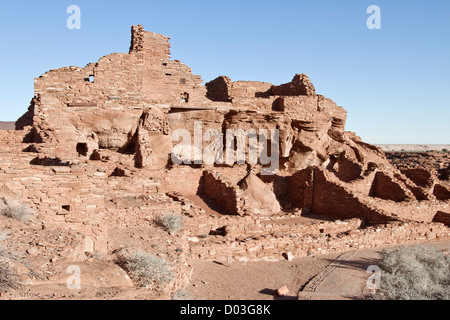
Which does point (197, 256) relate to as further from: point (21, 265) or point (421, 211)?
point (421, 211)

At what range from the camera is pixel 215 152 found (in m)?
15.7

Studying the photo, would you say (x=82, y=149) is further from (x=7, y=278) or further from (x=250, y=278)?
(x=7, y=278)

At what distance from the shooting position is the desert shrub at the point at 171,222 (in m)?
8.26

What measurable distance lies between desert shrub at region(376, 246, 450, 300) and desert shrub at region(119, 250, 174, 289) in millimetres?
3616

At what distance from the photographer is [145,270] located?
16.4 ft

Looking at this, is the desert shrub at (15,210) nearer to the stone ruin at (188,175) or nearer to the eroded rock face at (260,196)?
the stone ruin at (188,175)

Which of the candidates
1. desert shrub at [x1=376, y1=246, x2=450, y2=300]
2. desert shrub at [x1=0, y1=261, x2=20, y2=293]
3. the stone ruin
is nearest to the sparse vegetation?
desert shrub at [x1=0, y1=261, x2=20, y2=293]

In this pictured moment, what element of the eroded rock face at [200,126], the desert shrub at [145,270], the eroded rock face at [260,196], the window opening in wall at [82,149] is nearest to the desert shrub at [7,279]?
the desert shrub at [145,270]

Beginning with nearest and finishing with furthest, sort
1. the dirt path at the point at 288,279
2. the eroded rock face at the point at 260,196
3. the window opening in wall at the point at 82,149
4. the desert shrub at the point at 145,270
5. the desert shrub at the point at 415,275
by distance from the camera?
the desert shrub at the point at 145,270 < the desert shrub at the point at 415,275 < the dirt path at the point at 288,279 < the window opening in wall at the point at 82,149 < the eroded rock face at the point at 260,196

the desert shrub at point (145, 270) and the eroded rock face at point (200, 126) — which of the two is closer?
the desert shrub at point (145, 270)

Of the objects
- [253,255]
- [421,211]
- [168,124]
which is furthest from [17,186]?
[421,211]

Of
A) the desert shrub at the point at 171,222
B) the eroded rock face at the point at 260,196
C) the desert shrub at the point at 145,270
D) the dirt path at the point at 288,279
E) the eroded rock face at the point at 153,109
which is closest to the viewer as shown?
the desert shrub at the point at 145,270

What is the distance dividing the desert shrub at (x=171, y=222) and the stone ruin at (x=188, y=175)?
0.23 meters

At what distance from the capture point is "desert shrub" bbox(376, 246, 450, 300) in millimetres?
6243
